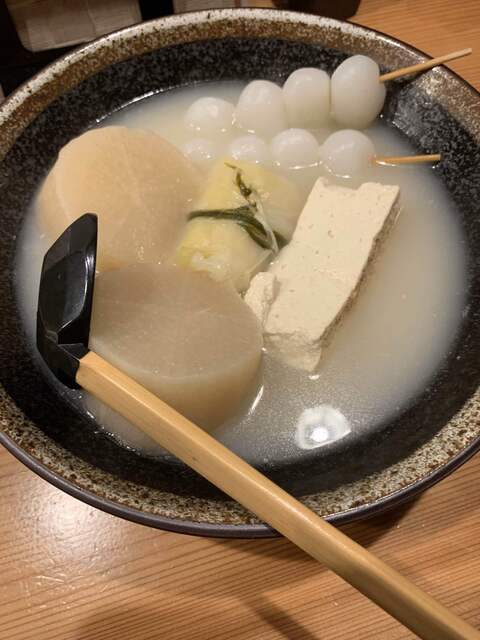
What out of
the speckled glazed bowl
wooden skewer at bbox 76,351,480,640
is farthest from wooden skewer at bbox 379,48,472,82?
wooden skewer at bbox 76,351,480,640

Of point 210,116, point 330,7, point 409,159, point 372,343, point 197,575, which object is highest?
point 330,7

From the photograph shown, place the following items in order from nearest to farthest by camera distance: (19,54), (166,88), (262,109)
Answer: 1. (262,109)
2. (166,88)
3. (19,54)

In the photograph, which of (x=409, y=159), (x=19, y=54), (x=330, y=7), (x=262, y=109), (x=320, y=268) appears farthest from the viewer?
(x=330, y=7)

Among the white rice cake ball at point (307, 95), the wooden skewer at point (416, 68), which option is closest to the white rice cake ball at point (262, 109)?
the white rice cake ball at point (307, 95)

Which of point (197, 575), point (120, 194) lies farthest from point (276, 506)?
point (120, 194)

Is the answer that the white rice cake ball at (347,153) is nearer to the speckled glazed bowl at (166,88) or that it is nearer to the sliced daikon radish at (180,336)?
the speckled glazed bowl at (166,88)

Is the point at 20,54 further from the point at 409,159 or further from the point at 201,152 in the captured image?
the point at 409,159

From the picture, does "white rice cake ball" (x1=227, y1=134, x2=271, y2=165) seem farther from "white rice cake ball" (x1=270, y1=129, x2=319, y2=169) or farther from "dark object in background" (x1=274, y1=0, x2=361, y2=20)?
"dark object in background" (x1=274, y1=0, x2=361, y2=20)
